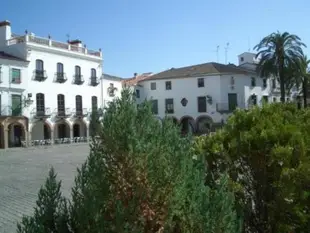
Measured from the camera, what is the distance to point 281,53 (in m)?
34.7

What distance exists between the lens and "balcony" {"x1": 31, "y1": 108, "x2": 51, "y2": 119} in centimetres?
3525

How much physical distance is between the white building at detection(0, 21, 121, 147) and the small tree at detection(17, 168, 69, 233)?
32226mm

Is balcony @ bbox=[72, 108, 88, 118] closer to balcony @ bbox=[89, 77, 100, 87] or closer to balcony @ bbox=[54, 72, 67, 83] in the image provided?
balcony @ bbox=[89, 77, 100, 87]

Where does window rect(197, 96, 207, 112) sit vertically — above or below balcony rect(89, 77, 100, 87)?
below

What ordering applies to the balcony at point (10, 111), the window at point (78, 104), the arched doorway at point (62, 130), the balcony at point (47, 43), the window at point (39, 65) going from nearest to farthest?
the balcony at point (10, 111)
the balcony at point (47, 43)
the window at point (39, 65)
the arched doorway at point (62, 130)
the window at point (78, 104)

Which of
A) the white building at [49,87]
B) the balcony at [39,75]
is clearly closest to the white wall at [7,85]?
the white building at [49,87]

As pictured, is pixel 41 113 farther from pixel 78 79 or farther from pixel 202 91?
pixel 202 91

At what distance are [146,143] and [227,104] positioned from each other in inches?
1792

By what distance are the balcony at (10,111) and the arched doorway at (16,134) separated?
3.67ft

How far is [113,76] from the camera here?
4600 centimetres

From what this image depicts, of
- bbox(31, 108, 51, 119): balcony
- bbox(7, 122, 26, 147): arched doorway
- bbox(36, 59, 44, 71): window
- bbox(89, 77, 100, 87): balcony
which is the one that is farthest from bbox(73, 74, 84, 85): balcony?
bbox(7, 122, 26, 147): arched doorway

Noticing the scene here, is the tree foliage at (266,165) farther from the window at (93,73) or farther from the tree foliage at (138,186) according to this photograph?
the window at (93,73)

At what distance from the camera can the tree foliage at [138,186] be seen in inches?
89.7

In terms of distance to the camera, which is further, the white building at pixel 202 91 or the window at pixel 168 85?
the window at pixel 168 85
